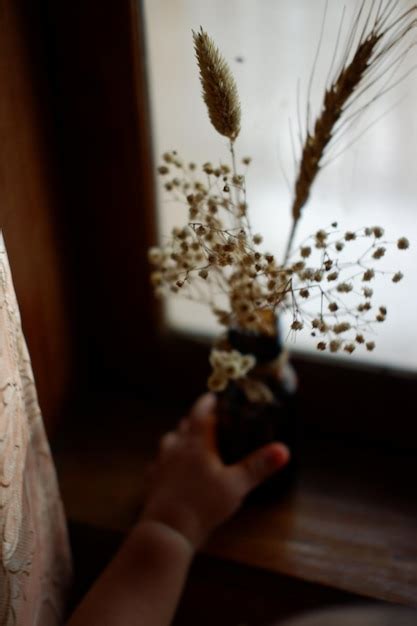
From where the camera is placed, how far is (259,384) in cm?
91

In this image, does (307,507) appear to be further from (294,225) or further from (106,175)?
(106,175)

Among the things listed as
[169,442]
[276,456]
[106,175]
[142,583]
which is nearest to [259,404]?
[276,456]

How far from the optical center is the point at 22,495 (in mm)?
685

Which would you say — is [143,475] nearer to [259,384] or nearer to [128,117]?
[259,384]

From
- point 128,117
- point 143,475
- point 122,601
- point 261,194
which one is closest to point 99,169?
point 128,117

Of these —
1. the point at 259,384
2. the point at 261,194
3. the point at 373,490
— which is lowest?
the point at 373,490

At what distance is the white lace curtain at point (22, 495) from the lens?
24.8 inches

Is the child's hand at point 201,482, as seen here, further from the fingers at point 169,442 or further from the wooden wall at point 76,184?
the wooden wall at point 76,184

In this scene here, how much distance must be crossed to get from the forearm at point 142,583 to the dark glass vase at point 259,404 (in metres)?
0.17

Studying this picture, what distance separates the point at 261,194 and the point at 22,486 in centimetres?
53

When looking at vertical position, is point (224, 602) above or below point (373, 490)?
below

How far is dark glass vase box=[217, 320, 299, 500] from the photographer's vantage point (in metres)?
0.91

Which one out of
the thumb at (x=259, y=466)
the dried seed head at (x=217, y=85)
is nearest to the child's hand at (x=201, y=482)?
the thumb at (x=259, y=466)

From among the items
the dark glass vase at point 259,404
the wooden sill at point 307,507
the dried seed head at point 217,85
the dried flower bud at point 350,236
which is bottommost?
the wooden sill at point 307,507
